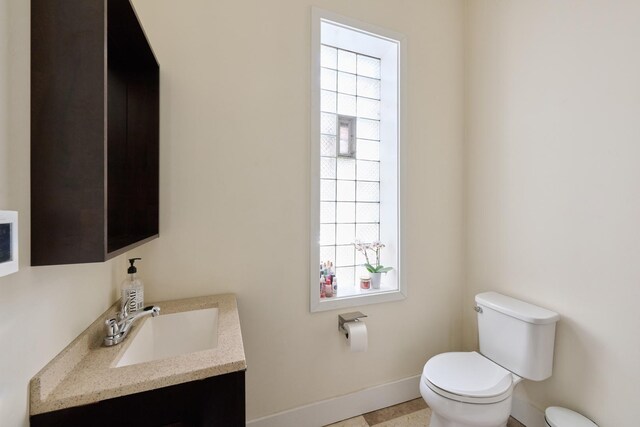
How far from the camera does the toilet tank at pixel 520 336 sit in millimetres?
1421

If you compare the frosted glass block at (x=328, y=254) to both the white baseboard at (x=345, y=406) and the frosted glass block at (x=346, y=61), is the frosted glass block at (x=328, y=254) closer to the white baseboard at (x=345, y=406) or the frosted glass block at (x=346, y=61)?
the white baseboard at (x=345, y=406)

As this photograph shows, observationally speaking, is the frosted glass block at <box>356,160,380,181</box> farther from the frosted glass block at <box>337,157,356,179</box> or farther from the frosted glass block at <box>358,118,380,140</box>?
the frosted glass block at <box>358,118,380,140</box>

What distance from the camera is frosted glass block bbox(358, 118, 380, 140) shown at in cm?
204

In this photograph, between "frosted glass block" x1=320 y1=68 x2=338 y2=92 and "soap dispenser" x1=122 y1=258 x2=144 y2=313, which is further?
"frosted glass block" x1=320 y1=68 x2=338 y2=92

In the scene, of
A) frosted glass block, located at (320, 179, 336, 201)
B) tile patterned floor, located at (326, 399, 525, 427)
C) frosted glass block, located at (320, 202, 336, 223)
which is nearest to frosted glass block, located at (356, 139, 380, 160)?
frosted glass block, located at (320, 179, 336, 201)

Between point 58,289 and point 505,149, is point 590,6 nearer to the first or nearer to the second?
point 505,149

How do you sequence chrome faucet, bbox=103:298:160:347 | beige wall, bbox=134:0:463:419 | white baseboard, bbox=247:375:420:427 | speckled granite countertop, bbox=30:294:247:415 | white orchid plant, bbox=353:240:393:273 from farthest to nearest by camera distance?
1. white orchid plant, bbox=353:240:393:273
2. white baseboard, bbox=247:375:420:427
3. beige wall, bbox=134:0:463:419
4. chrome faucet, bbox=103:298:160:347
5. speckled granite countertop, bbox=30:294:247:415

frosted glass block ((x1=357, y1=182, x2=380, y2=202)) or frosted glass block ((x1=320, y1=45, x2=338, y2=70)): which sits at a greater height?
frosted glass block ((x1=320, y1=45, x2=338, y2=70))

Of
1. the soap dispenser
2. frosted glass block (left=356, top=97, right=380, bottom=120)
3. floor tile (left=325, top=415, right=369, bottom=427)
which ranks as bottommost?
floor tile (left=325, top=415, right=369, bottom=427)

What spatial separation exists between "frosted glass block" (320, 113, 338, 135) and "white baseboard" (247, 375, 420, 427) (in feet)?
5.66

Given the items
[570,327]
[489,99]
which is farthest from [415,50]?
[570,327]

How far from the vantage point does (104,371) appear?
2.62 feet

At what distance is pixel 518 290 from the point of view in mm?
1679

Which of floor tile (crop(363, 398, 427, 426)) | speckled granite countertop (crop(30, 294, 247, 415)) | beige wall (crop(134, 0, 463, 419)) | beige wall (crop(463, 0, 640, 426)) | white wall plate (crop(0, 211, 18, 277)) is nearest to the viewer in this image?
white wall plate (crop(0, 211, 18, 277))
